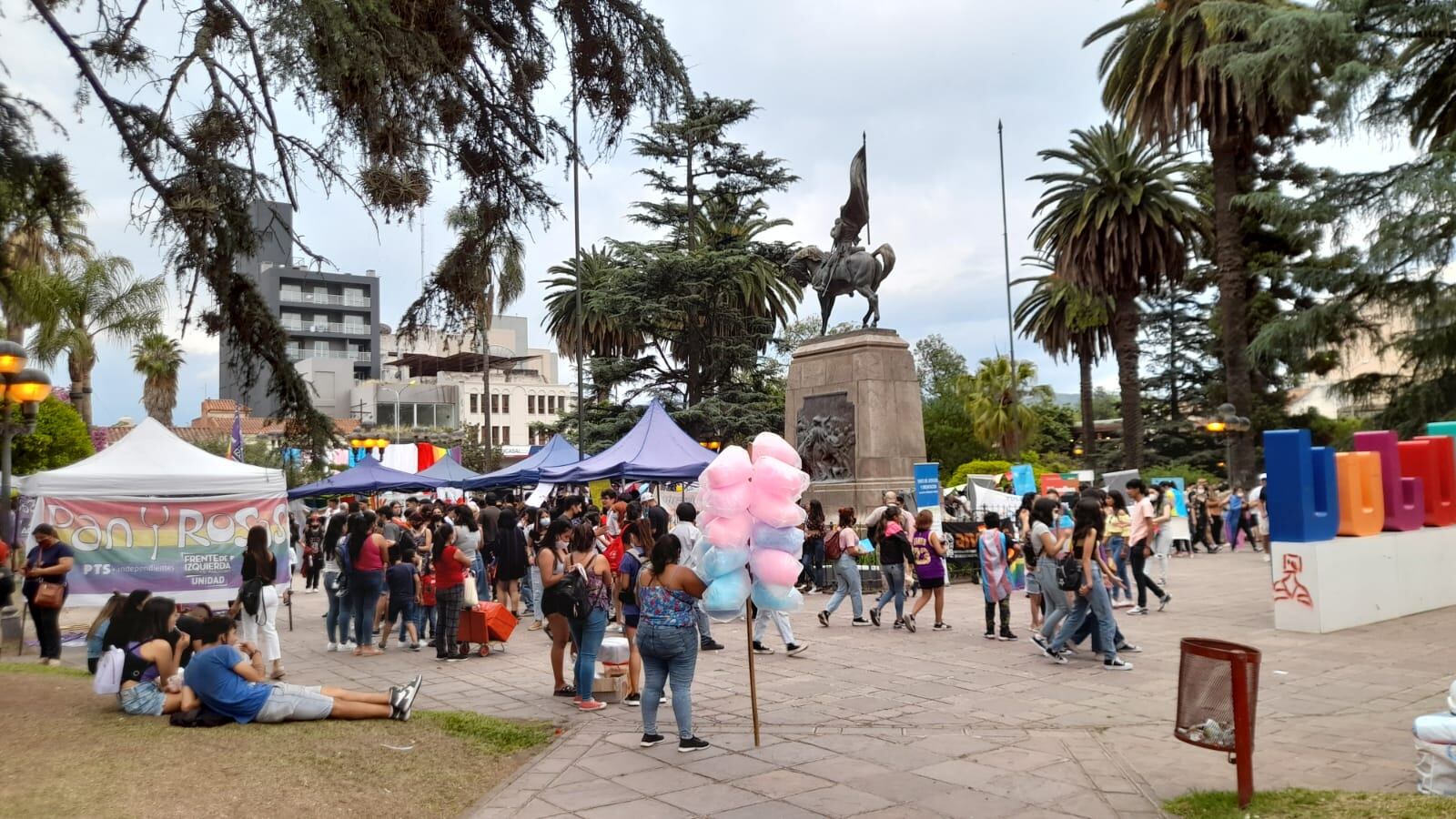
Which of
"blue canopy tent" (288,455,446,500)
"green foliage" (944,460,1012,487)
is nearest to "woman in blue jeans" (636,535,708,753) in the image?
"blue canopy tent" (288,455,446,500)

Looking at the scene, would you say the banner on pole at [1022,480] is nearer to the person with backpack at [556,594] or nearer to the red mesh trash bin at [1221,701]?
the person with backpack at [556,594]

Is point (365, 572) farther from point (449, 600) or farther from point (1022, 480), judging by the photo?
point (1022, 480)

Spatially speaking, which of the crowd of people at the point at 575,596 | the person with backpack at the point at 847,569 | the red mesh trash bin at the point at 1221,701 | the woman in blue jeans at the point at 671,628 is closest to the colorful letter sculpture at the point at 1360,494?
the crowd of people at the point at 575,596

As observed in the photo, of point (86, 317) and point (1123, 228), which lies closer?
point (86, 317)

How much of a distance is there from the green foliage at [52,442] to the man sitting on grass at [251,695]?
24.0 m

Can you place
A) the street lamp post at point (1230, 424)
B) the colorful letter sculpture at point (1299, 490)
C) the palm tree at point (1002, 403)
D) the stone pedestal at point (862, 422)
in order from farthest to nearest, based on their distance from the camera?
the palm tree at point (1002, 403) < the street lamp post at point (1230, 424) < the stone pedestal at point (862, 422) < the colorful letter sculpture at point (1299, 490)

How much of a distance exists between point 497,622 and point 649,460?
802 cm

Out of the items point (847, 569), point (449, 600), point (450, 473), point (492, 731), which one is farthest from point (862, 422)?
point (492, 731)

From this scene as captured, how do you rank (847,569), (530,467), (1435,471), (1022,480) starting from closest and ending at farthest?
(847,569) → (1435,471) → (530,467) → (1022,480)

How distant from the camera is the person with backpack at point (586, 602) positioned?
28.4ft

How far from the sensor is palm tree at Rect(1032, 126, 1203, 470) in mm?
36844

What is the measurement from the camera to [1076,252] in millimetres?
37812

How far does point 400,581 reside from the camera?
41.7 feet

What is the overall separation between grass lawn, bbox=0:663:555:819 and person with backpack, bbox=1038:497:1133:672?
17.0ft
